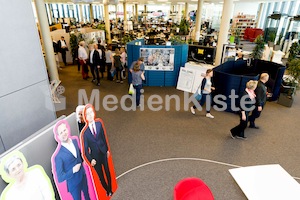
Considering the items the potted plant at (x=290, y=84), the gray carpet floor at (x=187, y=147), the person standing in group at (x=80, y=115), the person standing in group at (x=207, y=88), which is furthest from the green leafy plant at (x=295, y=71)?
the person standing in group at (x=80, y=115)

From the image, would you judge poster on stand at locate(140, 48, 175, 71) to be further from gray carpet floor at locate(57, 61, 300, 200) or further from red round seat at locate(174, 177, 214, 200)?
red round seat at locate(174, 177, 214, 200)

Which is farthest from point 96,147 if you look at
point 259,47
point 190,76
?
point 259,47

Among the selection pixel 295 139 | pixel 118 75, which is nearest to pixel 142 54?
pixel 118 75

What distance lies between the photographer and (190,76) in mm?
7258

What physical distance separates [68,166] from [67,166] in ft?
0.05

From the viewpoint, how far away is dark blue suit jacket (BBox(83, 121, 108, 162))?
105 inches

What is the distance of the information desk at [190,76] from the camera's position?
7.07 meters

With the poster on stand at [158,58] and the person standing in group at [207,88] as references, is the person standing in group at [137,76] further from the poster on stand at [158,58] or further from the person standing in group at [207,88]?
the poster on stand at [158,58]

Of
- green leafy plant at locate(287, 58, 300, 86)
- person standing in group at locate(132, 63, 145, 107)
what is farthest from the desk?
green leafy plant at locate(287, 58, 300, 86)

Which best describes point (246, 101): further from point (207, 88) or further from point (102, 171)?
point (102, 171)

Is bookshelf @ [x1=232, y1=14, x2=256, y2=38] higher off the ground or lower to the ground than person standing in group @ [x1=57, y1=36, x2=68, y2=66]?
higher

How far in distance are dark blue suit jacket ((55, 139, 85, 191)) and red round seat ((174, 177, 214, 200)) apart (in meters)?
1.20

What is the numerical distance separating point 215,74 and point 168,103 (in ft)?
5.49

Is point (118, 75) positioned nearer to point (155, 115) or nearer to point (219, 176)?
point (155, 115)
